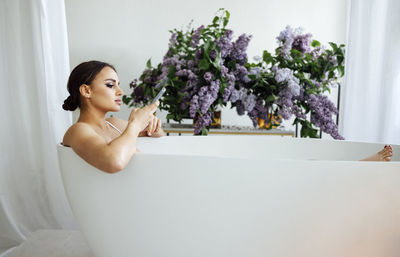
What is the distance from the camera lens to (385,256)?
1006mm

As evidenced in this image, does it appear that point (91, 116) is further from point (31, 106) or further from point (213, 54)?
point (213, 54)

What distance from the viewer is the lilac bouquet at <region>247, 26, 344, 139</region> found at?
1.80 meters

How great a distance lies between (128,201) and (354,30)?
2.08 m

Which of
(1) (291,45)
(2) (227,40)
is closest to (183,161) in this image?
(2) (227,40)

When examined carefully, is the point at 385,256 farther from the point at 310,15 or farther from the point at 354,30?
the point at 310,15

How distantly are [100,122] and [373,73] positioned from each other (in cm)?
176

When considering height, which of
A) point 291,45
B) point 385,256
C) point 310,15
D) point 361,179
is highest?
point 310,15

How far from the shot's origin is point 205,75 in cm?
172

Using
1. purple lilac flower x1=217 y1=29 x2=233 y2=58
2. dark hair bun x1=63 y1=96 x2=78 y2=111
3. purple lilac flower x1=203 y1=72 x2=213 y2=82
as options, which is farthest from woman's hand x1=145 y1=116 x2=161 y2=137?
purple lilac flower x1=217 y1=29 x2=233 y2=58

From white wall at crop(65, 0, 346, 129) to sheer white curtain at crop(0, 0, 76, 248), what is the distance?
2.82ft

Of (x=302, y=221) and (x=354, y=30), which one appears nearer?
(x=302, y=221)

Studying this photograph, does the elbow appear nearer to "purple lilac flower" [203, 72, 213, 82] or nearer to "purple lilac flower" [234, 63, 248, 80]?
"purple lilac flower" [203, 72, 213, 82]

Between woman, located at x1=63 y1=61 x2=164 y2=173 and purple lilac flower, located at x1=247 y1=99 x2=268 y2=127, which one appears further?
purple lilac flower, located at x1=247 y1=99 x2=268 y2=127

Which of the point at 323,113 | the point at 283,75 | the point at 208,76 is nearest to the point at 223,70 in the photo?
the point at 208,76
